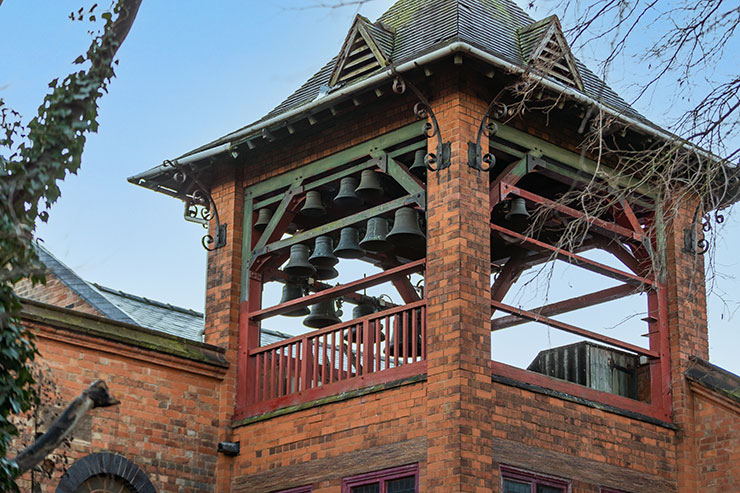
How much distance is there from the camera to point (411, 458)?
1338 centimetres

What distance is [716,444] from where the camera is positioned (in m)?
14.9

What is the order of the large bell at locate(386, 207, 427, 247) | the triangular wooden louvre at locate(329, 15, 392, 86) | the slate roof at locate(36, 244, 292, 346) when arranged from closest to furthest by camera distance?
the large bell at locate(386, 207, 427, 247) → the triangular wooden louvre at locate(329, 15, 392, 86) → the slate roof at locate(36, 244, 292, 346)

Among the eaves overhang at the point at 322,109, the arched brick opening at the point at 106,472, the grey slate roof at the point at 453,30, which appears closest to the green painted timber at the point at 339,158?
the eaves overhang at the point at 322,109

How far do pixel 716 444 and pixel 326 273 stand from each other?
215 inches

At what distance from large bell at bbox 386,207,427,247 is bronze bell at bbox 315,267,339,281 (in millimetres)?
2142

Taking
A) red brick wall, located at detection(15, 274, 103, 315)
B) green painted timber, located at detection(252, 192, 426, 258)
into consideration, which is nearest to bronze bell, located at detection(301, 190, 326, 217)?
green painted timber, located at detection(252, 192, 426, 258)

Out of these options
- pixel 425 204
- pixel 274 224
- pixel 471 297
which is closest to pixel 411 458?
pixel 471 297

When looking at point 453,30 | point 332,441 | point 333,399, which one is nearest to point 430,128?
point 453,30

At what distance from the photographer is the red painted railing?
14055mm

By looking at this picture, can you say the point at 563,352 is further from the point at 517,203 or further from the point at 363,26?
the point at 363,26

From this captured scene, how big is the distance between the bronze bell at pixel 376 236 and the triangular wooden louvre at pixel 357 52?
1.89 meters

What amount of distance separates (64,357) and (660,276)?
7269 mm

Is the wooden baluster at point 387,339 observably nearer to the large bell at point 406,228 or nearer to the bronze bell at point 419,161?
the large bell at point 406,228

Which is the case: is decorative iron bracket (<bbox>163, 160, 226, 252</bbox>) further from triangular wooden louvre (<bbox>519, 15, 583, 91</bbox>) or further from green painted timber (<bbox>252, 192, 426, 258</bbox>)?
triangular wooden louvre (<bbox>519, 15, 583, 91</bbox>)
